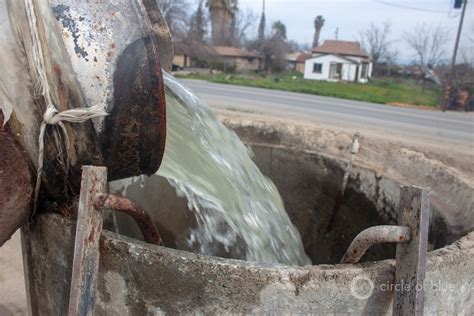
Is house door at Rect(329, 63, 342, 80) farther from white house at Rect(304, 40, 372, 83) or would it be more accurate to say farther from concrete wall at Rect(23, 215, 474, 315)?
concrete wall at Rect(23, 215, 474, 315)

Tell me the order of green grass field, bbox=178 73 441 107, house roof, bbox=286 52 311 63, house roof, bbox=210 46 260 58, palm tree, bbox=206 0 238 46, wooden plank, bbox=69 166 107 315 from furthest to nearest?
house roof, bbox=286 52 311 63
palm tree, bbox=206 0 238 46
house roof, bbox=210 46 260 58
green grass field, bbox=178 73 441 107
wooden plank, bbox=69 166 107 315

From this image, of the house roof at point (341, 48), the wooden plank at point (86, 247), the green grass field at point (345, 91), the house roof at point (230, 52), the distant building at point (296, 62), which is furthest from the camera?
the distant building at point (296, 62)

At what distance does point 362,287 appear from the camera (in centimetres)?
140

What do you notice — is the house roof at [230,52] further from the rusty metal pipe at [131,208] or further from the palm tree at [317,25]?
the rusty metal pipe at [131,208]

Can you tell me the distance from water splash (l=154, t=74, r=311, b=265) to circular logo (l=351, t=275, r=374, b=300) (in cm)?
90

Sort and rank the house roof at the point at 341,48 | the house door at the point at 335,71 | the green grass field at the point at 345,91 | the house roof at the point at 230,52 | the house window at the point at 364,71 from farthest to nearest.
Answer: the house roof at the point at 341,48, the house window at the point at 364,71, the house door at the point at 335,71, the house roof at the point at 230,52, the green grass field at the point at 345,91

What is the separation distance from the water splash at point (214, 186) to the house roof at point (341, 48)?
A: 44.8 meters

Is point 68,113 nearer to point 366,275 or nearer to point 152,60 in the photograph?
point 152,60

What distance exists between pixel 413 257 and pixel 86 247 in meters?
0.92

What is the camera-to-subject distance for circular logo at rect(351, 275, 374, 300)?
1390mm

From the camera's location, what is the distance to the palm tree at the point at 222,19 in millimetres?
48719

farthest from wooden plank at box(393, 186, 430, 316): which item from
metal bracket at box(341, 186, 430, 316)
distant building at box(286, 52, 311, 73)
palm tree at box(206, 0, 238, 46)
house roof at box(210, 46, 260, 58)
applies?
distant building at box(286, 52, 311, 73)

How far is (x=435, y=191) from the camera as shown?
267 cm

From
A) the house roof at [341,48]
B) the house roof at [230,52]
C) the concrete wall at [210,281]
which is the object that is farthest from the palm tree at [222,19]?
the concrete wall at [210,281]
